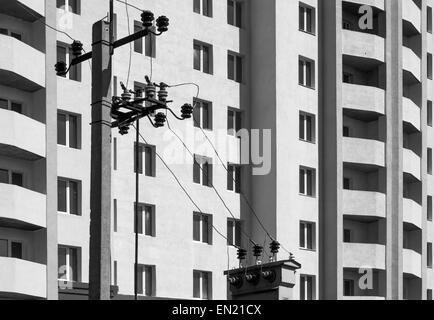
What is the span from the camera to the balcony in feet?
133

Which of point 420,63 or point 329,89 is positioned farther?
point 420,63

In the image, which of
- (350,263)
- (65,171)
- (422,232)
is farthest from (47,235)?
(422,232)

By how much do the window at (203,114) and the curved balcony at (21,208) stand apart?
1061cm

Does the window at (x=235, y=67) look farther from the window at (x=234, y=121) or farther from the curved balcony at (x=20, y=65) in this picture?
the curved balcony at (x=20, y=65)

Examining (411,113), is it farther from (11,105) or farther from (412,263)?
(11,105)

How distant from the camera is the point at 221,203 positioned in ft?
163

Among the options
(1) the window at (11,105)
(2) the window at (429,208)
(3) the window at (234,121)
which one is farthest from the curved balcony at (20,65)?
(2) the window at (429,208)

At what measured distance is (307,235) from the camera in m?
53.5

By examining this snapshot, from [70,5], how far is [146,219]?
8657mm

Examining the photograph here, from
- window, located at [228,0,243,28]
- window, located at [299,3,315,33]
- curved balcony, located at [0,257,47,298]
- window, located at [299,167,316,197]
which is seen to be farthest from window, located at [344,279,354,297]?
curved balcony, located at [0,257,47,298]

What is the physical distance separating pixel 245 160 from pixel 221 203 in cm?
285

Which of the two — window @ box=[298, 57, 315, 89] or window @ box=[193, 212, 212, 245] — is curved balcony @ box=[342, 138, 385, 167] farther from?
window @ box=[193, 212, 212, 245]
